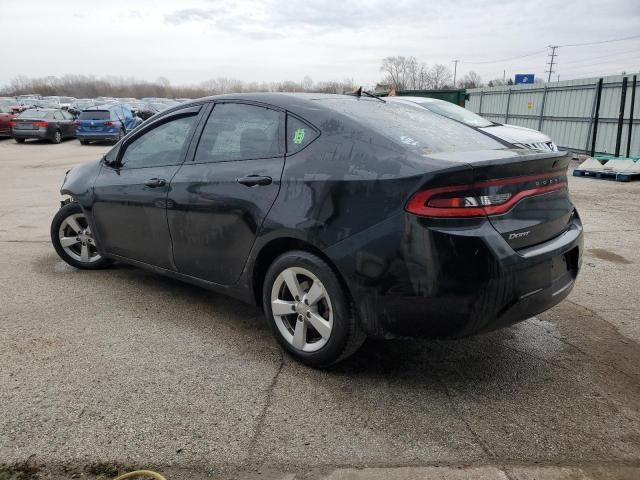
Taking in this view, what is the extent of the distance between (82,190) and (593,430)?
4.30 meters

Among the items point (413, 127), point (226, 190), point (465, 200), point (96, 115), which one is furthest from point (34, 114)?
point (465, 200)

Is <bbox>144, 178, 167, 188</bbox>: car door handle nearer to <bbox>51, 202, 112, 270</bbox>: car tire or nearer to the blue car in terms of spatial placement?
<bbox>51, 202, 112, 270</bbox>: car tire

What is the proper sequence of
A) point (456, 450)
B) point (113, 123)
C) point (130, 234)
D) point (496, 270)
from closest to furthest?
point (456, 450), point (496, 270), point (130, 234), point (113, 123)

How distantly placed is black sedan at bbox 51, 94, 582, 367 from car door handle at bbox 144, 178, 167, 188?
0.01m

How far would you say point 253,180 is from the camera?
3443 mm

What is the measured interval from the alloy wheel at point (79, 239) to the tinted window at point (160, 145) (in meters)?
0.99

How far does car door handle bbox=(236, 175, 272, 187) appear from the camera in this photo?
3.38 m

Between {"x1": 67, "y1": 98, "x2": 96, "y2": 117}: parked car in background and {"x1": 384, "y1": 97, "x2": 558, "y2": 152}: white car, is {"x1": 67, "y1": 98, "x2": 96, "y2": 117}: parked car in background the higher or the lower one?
the higher one

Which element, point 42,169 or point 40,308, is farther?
point 42,169

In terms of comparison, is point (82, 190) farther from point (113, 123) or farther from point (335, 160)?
point (113, 123)

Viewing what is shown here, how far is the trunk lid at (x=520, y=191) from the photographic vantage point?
2791 millimetres

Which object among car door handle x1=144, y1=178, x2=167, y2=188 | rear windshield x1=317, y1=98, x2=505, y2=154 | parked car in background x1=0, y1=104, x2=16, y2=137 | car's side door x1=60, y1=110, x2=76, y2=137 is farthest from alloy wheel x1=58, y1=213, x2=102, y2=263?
parked car in background x1=0, y1=104, x2=16, y2=137

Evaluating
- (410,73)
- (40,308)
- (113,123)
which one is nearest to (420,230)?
(40,308)

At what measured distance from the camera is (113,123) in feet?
73.3
